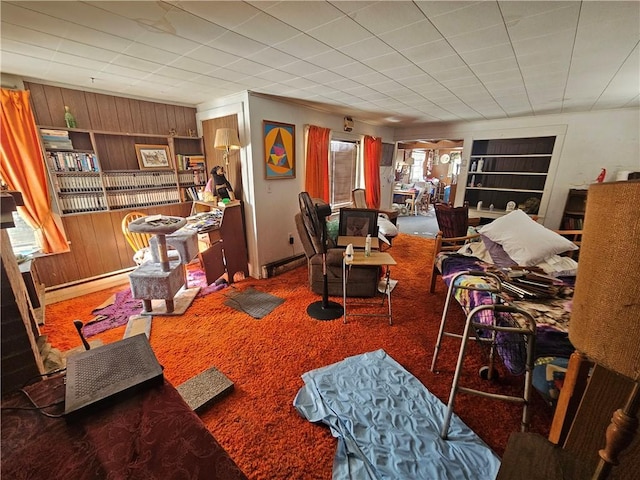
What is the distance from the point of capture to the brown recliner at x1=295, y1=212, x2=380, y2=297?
2.88 meters

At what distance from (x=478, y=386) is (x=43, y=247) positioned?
14.1 ft

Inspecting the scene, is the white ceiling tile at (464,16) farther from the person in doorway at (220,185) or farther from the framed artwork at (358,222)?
the person in doorway at (220,185)

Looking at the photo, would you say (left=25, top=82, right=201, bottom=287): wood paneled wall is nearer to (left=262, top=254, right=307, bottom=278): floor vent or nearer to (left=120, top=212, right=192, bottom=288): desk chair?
(left=120, top=212, right=192, bottom=288): desk chair

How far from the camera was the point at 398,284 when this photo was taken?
3334mm

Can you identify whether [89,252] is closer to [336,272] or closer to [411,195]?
[336,272]

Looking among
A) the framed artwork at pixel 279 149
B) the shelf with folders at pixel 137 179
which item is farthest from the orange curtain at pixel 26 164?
the framed artwork at pixel 279 149

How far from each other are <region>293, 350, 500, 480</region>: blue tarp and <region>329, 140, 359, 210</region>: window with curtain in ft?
11.2

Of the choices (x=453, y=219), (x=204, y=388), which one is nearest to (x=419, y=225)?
(x=453, y=219)

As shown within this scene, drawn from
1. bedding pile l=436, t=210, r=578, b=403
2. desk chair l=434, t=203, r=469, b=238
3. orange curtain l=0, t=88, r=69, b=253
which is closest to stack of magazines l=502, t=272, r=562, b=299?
bedding pile l=436, t=210, r=578, b=403

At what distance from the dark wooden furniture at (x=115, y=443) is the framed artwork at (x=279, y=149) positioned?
2902mm

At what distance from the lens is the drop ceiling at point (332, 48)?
1397 millimetres

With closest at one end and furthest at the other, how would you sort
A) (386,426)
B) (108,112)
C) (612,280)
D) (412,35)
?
(612,280)
(386,426)
(412,35)
(108,112)

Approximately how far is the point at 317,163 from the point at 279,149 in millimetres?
784

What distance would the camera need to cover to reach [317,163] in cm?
405
